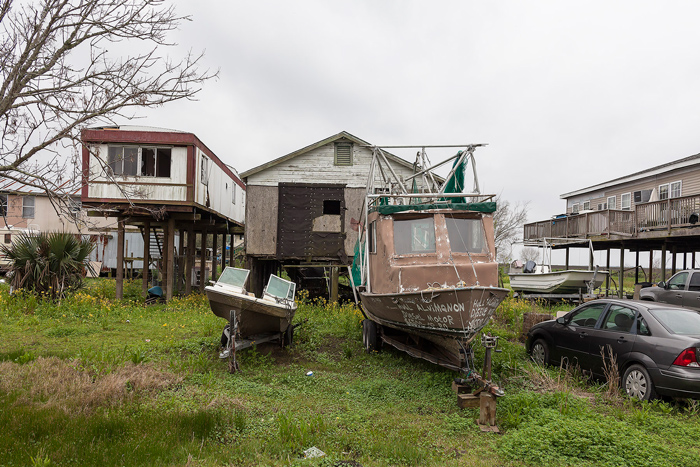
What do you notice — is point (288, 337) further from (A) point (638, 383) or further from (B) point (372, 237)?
(A) point (638, 383)

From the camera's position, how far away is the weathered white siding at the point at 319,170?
19.4m

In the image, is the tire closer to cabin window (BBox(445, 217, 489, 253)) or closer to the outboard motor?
cabin window (BBox(445, 217, 489, 253))

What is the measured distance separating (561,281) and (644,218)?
6.22 m

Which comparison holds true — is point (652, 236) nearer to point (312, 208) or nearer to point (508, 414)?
point (312, 208)

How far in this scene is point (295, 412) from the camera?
666cm

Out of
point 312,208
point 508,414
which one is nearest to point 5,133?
point 508,414

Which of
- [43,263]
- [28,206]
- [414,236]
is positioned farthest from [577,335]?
[28,206]

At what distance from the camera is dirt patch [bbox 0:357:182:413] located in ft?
21.4

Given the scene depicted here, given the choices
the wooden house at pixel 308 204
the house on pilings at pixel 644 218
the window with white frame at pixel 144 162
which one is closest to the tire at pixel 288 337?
the wooden house at pixel 308 204

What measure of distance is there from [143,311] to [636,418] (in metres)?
14.1

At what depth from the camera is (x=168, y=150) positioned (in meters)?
17.6

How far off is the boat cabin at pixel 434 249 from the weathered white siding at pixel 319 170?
32.5ft

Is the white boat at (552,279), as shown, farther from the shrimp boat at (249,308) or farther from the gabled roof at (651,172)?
the shrimp boat at (249,308)

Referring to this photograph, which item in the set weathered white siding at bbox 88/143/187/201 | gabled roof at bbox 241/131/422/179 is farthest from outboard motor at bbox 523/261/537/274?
weathered white siding at bbox 88/143/187/201
